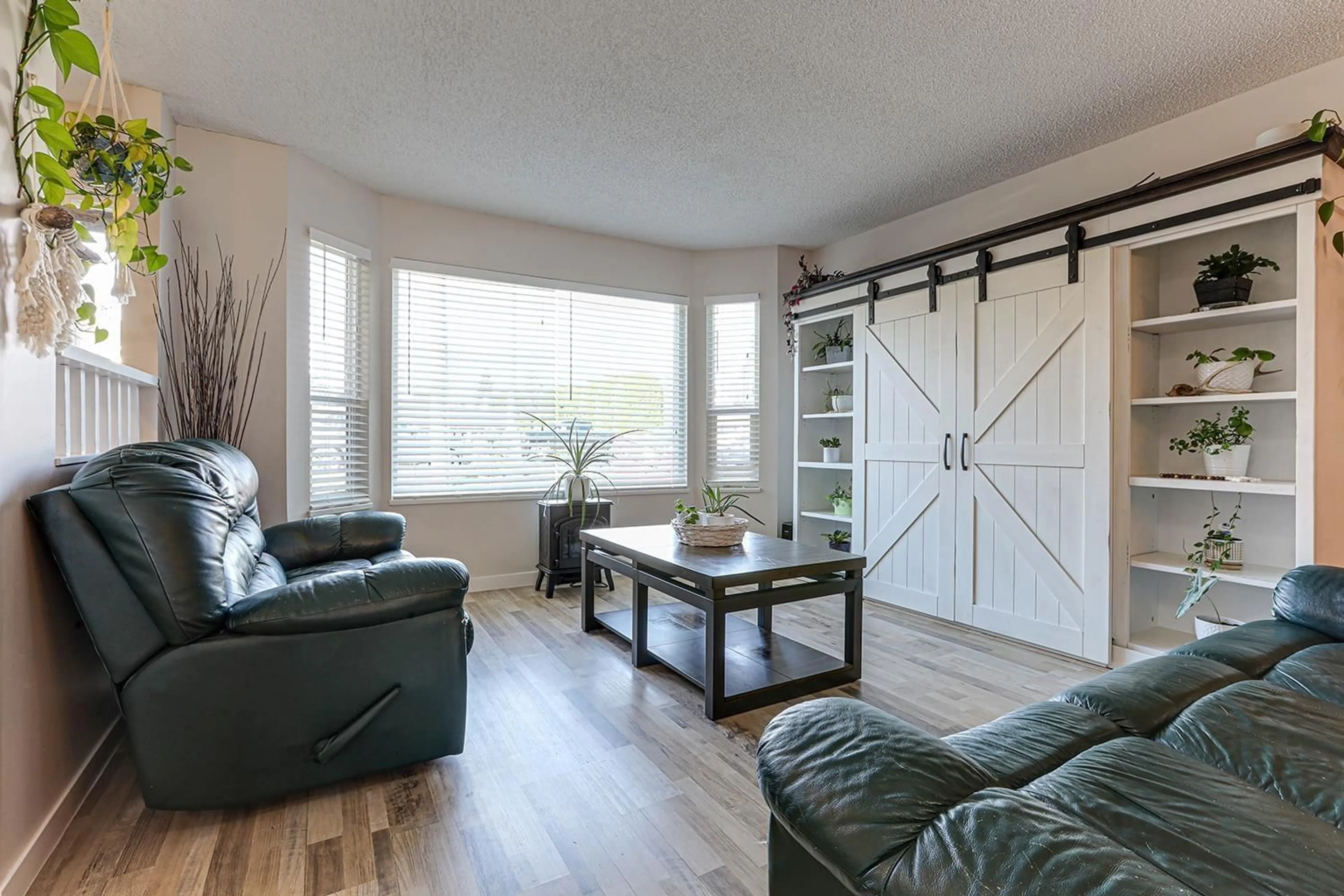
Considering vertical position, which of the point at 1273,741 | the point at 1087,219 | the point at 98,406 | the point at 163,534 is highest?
the point at 1087,219

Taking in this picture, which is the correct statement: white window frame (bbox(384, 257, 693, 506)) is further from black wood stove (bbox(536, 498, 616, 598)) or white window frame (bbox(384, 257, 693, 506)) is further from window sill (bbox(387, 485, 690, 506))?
black wood stove (bbox(536, 498, 616, 598))

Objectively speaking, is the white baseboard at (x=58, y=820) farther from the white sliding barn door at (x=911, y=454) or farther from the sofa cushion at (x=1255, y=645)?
the white sliding barn door at (x=911, y=454)

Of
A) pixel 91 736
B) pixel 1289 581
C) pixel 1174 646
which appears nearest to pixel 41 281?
pixel 91 736

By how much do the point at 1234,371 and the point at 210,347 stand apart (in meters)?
4.83

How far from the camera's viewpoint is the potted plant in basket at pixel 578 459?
14.6 feet

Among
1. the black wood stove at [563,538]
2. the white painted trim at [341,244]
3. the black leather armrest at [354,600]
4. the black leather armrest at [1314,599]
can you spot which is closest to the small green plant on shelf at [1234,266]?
the black leather armrest at [1314,599]

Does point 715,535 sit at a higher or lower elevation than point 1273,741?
higher

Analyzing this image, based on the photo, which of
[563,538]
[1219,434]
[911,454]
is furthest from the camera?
[563,538]

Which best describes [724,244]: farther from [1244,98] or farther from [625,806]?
[625,806]

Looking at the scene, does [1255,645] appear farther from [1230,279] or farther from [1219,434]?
[1230,279]

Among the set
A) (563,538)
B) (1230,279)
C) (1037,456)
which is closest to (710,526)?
(563,538)

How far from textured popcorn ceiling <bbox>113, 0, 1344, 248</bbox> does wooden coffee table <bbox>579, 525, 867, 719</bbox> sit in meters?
2.10

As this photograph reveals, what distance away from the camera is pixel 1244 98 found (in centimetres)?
276

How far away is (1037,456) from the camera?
125 inches
